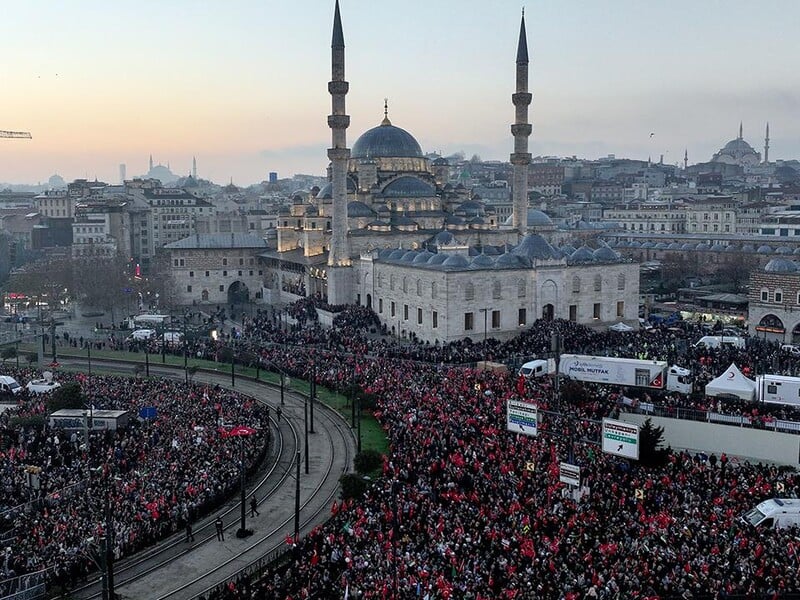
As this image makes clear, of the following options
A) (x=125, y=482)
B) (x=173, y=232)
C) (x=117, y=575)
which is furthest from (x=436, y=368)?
(x=173, y=232)

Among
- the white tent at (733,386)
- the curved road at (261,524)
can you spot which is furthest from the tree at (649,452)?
the curved road at (261,524)

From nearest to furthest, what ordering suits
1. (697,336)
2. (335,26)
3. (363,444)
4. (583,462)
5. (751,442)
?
(583,462), (751,442), (363,444), (697,336), (335,26)

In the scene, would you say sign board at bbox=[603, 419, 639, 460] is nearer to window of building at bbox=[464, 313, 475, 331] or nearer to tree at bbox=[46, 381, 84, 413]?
tree at bbox=[46, 381, 84, 413]

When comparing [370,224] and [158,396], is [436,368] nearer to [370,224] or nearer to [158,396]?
[158,396]

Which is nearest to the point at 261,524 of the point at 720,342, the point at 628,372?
the point at 628,372

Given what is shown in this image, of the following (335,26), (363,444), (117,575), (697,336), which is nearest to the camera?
(117,575)
